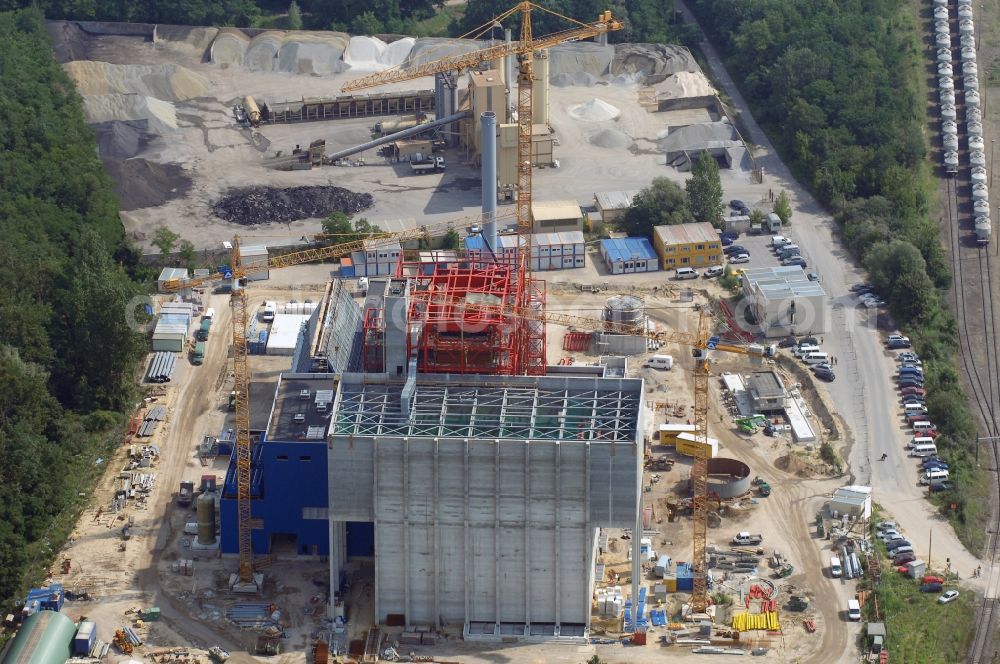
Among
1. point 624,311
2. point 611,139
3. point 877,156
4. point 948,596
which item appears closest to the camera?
point 948,596

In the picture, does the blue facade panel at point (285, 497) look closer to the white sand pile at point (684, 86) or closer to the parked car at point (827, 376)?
the parked car at point (827, 376)

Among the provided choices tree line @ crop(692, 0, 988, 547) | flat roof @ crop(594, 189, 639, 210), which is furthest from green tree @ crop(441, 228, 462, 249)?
tree line @ crop(692, 0, 988, 547)

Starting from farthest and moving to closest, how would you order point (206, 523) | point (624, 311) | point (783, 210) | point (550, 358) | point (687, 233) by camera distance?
point (783, 210) → point (687, 233) → point (624, 311) → point (550, 358) → point (206, 523)

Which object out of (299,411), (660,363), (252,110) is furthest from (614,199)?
(299,411)

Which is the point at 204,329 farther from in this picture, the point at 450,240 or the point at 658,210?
the point at 658,210

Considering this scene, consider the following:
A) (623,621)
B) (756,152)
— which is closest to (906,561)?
(623,621)

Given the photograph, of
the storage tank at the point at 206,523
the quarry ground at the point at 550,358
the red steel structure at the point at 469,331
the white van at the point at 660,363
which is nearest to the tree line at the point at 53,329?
the quarry ground at the point at 550,358
